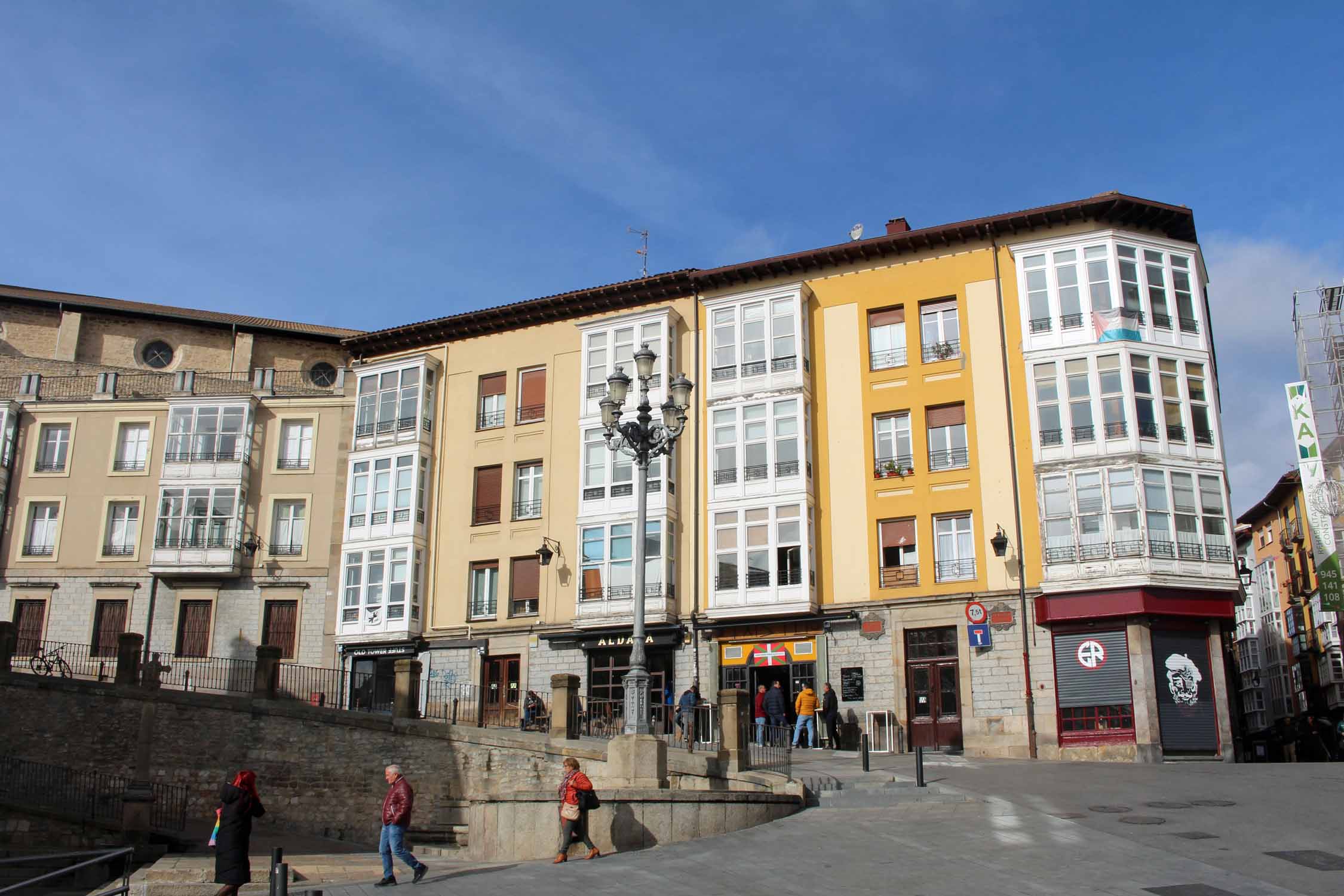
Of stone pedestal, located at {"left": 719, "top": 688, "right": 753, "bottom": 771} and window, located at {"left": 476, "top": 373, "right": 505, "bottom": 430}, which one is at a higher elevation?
window, located at {"left": 476, "top": 373, "right": 505, "bottom": 430}

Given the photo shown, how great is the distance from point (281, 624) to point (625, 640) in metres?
11.3

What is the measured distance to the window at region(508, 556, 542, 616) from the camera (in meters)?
32.7

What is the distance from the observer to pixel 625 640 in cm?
3075

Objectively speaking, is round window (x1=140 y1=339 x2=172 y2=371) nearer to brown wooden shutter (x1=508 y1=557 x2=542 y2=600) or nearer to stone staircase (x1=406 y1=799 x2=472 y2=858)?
brown wooden shutter (x1=508 y1=557 x2=542 y2=600)

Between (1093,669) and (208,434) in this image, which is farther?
(208,434)

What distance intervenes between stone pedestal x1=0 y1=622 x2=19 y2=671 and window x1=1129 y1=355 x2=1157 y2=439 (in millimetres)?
27029

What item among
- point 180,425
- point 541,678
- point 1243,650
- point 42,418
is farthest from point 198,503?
point 1243,650

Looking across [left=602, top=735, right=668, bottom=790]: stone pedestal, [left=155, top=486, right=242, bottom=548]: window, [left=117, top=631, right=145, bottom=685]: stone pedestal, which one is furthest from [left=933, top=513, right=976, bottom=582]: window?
[left=155, top=486, right=242, bottom=548]: window

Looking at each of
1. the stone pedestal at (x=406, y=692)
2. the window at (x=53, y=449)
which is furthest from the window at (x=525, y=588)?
the window at (x=53, y=449)

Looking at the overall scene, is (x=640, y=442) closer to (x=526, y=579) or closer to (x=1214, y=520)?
(x=1214, y=520)

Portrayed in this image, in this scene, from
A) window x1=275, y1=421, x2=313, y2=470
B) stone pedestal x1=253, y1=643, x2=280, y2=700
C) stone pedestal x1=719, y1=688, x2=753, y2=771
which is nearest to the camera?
stone pedestal x1=719, y1=688, x2=753, y2=771

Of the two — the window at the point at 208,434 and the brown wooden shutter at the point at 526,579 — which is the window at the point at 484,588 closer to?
the brown wooden shutter at the point at 526,579

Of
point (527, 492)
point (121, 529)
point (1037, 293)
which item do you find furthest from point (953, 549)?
point (121, 529)

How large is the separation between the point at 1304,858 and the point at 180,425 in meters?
33.8
